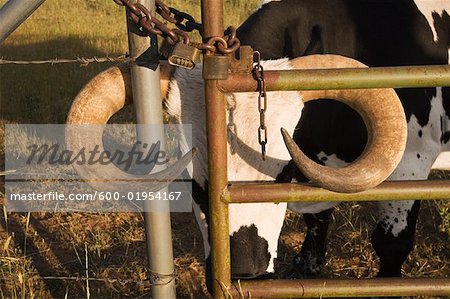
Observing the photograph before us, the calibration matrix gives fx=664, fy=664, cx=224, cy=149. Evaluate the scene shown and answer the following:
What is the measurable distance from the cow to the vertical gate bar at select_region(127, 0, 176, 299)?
6.6 inches

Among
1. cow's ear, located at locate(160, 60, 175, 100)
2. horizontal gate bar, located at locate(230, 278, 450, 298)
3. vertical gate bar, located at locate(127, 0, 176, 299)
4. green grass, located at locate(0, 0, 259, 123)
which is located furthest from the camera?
green grass, located at locate(0, 0, 259, 123)

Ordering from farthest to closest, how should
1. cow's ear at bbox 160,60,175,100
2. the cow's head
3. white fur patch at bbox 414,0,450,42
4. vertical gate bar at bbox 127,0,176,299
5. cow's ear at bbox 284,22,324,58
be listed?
white fur patch at bbox 414,0,450,42 < cow's ear at bbox 284,22,324,58 < cow's ear at bbox 160,60,175,100 < the cow's head < vertical gate bar at bbox 127,0,176,299

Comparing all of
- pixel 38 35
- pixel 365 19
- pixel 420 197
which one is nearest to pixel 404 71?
pixel 420 197

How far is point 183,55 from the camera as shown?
1942 mm

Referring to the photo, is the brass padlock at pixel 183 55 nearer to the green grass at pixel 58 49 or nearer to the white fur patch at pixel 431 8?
the white fur patch at pixel 431 8

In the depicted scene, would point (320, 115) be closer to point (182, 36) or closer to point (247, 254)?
point (247, 254)

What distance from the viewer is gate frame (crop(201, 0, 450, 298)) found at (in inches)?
82.1

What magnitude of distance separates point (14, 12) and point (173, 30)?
0.48 meters

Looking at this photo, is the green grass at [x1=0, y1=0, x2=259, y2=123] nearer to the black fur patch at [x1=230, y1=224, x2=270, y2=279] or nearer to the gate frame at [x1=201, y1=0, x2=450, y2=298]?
the black fur patch at [x1=230, y1=224, x2=270, y2=279]

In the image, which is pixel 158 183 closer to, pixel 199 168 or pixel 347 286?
pixel 199 168

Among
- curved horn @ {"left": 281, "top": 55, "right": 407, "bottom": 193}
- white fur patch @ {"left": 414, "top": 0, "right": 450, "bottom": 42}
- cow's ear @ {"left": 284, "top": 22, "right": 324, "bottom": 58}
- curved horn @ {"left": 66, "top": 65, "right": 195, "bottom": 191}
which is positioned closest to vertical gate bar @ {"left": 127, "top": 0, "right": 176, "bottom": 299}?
curved horn @ {"left": 66, "top": 65, "right": 195, "bottom": 191}

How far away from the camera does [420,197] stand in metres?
2.25

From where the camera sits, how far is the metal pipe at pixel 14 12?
6.43ft
